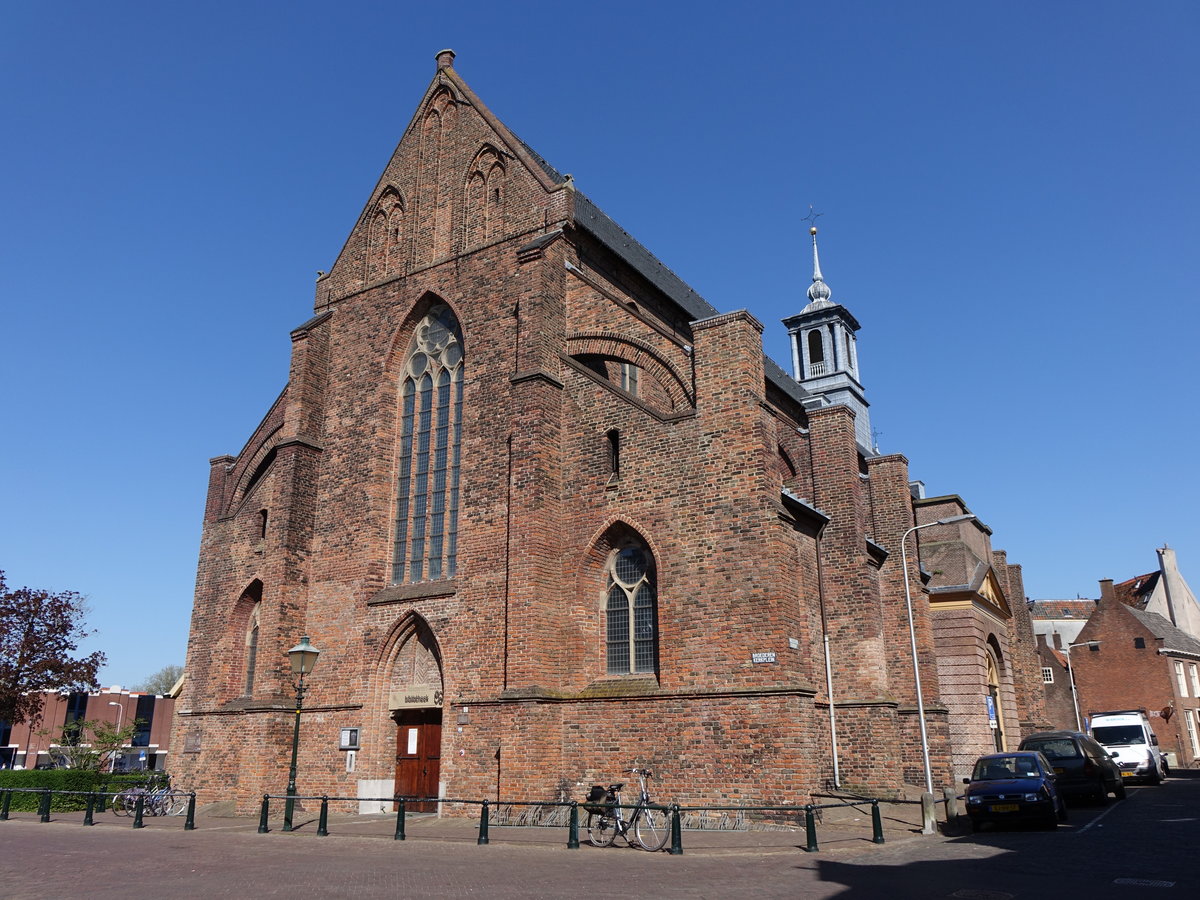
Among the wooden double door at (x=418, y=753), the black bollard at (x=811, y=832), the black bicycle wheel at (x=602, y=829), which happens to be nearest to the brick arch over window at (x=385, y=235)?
the wooden double door at (x=418, y=753)

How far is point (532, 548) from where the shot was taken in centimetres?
1880

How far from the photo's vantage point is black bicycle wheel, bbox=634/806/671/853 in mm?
14070

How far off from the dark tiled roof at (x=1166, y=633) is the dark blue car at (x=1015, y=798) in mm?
41462

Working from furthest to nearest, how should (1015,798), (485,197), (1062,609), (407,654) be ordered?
(1062,609) < (485,197) < (407,654) < (1015,798)

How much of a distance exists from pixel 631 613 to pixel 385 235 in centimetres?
1374

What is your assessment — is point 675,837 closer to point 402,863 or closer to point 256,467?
point 402,863

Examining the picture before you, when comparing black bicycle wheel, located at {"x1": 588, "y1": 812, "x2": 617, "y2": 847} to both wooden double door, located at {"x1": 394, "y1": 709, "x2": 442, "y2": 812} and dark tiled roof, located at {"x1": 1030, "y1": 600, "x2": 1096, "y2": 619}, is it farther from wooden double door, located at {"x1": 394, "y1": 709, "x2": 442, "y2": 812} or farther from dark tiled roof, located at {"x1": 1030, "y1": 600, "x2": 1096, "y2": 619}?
dark tiled roof, located at {"x1": 1030, "y1": 600, "x2": 1096, "y2": 619}

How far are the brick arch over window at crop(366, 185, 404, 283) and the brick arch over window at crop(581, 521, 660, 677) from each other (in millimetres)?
10904

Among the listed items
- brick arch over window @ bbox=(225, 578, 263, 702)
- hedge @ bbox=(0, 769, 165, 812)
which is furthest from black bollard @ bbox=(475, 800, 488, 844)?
hedge @ bbox=(0, 769, 165, 812)

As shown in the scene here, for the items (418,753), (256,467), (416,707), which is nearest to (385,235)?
(256,467)

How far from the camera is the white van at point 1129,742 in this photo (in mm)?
29828

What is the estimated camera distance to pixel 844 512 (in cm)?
2222

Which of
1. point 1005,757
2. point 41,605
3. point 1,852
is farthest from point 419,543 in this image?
point 41,605

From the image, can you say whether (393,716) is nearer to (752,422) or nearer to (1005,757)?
(752,422)
